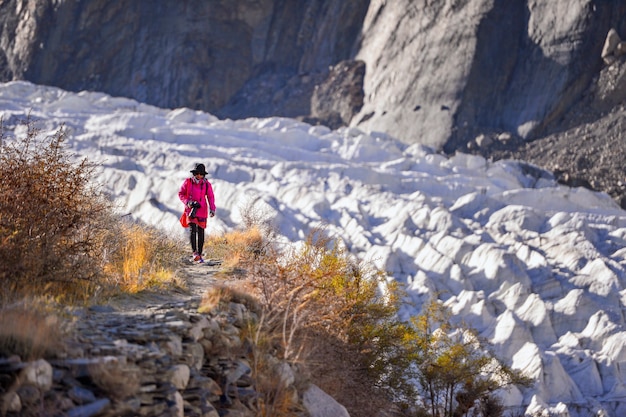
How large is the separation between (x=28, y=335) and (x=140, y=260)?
3287mm

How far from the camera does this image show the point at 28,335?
13.1ft

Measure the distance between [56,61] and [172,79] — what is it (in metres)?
8.38

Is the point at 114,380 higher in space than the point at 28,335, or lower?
lower

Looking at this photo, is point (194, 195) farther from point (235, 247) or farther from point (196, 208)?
point (235, 247)

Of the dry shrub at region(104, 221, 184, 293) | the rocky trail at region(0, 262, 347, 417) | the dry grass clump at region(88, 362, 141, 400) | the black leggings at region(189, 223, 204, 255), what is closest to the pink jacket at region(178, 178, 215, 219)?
the black leggings at region(189, 223, 204, 255)

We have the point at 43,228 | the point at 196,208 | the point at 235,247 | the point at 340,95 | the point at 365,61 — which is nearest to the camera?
the point at 43,228

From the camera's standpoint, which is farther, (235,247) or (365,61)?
(365,61)

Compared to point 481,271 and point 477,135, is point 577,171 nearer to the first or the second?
point 477,135

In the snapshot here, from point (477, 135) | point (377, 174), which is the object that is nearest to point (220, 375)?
point (377, 174)

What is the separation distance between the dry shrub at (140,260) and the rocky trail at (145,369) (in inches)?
22.2

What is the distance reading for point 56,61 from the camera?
2434 inches

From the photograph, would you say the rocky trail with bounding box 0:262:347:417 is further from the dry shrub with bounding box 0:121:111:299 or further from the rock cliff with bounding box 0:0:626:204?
the rock cliff with bounding box 0:0:626:204

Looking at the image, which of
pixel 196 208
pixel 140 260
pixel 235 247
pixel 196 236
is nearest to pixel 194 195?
pixel 196 208

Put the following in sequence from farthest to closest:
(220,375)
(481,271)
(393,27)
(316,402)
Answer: (393,27), (481,271), (316,402), (220,375)
